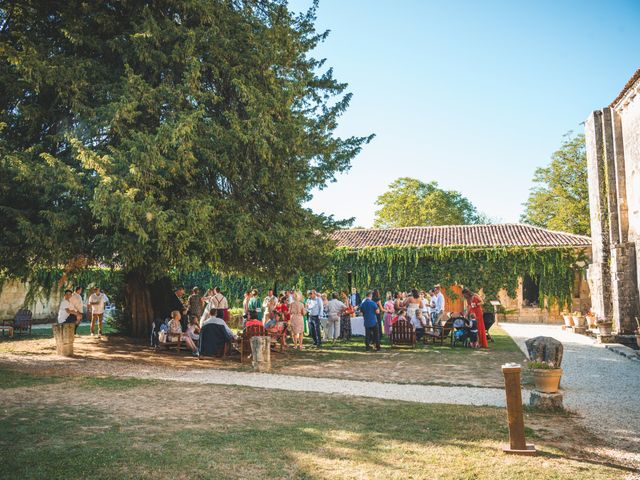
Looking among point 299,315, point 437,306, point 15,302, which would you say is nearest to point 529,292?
point 437,306

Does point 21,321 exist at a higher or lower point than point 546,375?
higher

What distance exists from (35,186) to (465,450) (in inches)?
394

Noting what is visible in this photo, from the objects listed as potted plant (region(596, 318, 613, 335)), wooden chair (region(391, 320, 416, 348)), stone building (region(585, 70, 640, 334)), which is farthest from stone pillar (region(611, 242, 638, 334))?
wooden chair (region(391, 320, 416, 348))

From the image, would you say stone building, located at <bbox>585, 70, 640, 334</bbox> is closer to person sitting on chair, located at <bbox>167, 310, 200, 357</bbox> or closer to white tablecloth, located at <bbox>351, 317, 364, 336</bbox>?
white tablecloth, located at <bbox>351, 317, 364, 336</bbox>

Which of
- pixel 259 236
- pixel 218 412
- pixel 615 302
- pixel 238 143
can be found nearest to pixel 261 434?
pixel 218 412

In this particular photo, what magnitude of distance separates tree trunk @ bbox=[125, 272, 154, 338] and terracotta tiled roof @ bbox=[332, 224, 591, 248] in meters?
13.6

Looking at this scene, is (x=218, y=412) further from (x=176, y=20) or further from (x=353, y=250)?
(x=353, y=250)

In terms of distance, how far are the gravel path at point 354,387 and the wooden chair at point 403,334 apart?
5.60 metres

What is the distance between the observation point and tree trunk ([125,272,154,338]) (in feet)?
51.2

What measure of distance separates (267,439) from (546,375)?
3988mm

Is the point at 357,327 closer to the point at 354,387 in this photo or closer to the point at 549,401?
the point at 354,387

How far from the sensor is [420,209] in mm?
49438

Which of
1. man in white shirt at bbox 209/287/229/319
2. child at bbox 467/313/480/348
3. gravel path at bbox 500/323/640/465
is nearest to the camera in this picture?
gravel path at bbox 500/323/640/465

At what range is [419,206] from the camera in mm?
50031
